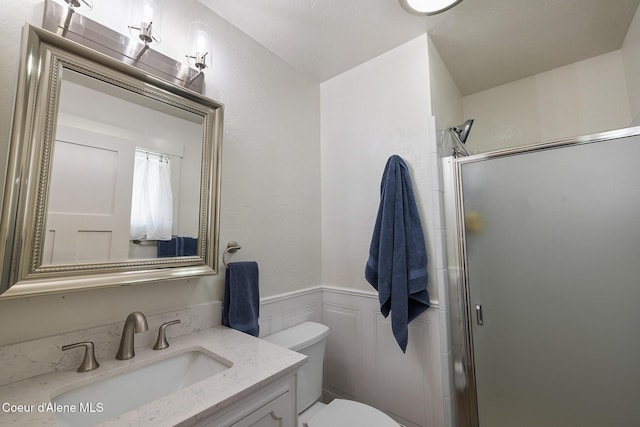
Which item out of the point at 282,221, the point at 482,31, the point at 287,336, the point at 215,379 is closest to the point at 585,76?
the point at 482,31

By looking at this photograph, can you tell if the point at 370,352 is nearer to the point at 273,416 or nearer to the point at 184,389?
the point at 273,416

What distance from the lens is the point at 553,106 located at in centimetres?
189

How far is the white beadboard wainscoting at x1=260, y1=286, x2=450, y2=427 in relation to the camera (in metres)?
1.38

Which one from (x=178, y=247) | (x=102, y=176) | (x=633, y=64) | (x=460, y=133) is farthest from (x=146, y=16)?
(x=633, y=64)

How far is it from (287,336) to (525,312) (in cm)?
116

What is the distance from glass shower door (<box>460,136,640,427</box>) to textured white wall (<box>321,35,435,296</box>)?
1.06 feet

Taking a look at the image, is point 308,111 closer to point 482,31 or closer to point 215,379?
point 482,31

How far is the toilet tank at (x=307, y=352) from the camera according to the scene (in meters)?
1.29

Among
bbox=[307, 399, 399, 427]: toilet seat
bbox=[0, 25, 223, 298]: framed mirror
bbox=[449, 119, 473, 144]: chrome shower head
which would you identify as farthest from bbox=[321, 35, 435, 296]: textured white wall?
bbox=[0, 25, 223, 298]: framed mirror

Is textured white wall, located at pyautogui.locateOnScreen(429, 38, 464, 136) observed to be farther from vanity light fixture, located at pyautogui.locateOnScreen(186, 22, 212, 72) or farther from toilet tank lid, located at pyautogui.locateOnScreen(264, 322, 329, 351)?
toilet tank lid, located at pyautogui.locateOnScreen(264, 322, 329, 351)

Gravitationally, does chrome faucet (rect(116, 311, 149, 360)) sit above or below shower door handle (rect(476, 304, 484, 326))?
above

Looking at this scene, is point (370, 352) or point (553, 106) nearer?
point (370, 352)

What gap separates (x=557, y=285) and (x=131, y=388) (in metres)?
1.71

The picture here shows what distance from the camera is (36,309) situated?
2.62 ft
